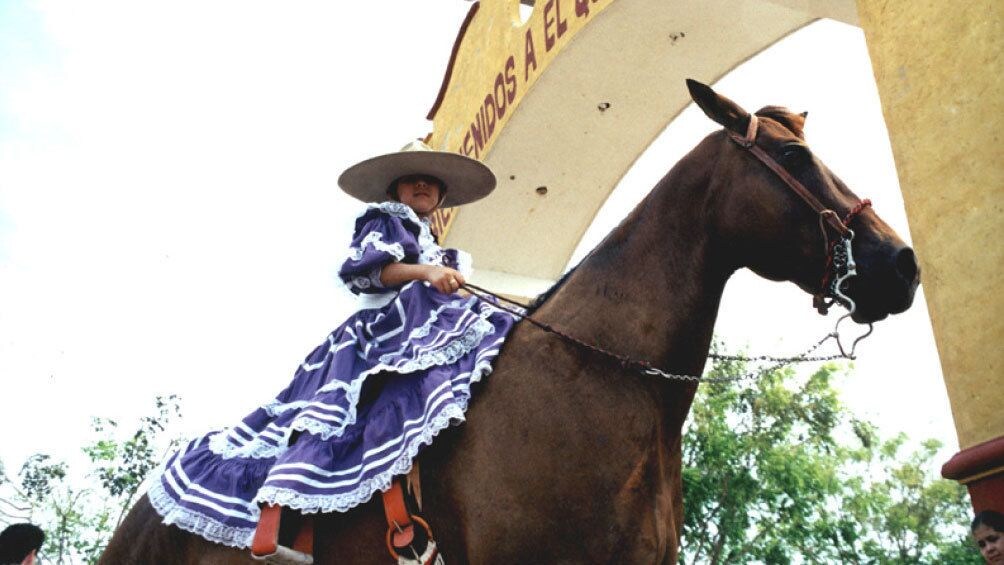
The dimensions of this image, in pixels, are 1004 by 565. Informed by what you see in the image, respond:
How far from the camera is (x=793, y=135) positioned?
3125mm

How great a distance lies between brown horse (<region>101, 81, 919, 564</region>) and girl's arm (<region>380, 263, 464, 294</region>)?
0.30 metres

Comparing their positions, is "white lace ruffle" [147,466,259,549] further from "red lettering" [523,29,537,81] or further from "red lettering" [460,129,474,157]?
"red lettering" [460,129,474,157]

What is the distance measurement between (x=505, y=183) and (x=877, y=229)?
228 inches

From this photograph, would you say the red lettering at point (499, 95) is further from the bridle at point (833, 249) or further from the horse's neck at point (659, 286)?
the bridle at point (833, 249)

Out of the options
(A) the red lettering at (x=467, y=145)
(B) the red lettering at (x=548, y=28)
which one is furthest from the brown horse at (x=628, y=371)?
(A) the red lettering at (x=467, y=145)

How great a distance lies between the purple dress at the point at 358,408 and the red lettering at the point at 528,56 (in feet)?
13.6

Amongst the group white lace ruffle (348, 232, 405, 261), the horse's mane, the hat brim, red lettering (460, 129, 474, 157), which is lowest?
white lace ruffle (348, 232, 405, 261)

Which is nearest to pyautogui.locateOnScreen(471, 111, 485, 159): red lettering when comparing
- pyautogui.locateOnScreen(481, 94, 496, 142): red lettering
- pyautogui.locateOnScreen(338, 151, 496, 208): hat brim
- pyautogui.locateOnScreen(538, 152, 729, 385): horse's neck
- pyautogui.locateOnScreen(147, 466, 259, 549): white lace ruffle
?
pyautogui.locateOnScreen(481, 94, 496, 142): red lettering

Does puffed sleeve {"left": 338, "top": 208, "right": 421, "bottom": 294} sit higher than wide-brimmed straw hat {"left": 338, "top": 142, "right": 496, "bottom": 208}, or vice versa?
wide-brimmed straw hat {"left": 338, "top": 142, "right": 496, "bottom": 208}

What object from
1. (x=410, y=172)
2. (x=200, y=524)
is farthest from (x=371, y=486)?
(x=410, y=172)

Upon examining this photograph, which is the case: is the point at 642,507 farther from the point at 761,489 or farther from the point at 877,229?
the point at 761,489

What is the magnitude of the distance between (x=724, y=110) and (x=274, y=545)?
6.88ft

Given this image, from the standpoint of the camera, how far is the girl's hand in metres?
3.25

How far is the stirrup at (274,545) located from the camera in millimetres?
2873
